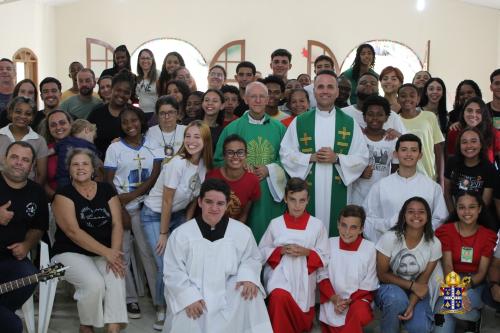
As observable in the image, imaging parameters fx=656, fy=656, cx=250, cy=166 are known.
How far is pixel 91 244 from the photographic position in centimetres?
388

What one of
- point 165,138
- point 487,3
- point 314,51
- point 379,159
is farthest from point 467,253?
point 487,3

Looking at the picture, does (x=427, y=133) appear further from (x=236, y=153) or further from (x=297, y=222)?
(x=236, y=153)

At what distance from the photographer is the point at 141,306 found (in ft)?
15.0

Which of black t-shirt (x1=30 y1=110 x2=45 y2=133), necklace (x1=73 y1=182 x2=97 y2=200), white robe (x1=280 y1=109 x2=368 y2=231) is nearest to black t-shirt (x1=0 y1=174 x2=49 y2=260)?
necklace (x1=73 y1=182 x2=97 y2=200)

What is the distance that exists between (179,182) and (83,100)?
200 cm

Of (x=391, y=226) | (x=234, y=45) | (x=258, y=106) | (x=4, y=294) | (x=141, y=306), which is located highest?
(x=234, y=45)

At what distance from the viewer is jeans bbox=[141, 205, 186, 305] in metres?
4.26

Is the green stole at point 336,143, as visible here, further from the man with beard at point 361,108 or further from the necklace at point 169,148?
the necklace at point 169,148

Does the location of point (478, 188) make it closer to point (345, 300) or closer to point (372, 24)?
point (345, 300)

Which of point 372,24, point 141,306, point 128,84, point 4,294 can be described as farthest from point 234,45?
point 4,294

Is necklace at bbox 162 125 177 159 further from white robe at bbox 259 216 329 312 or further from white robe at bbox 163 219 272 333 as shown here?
white robe at bbox 259 216 329 312

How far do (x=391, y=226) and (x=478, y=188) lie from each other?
2.19 feet

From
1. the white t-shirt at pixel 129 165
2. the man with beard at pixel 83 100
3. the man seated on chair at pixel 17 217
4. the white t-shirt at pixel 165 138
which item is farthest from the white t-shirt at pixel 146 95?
the man seated on chair at pixel 17 217

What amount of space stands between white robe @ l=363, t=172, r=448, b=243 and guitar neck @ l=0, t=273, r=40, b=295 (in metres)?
2.09
